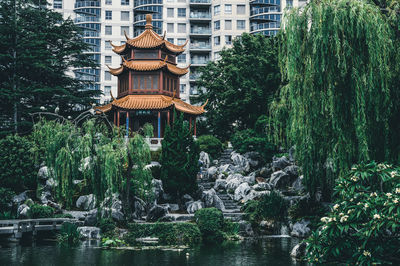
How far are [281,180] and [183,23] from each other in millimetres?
40141

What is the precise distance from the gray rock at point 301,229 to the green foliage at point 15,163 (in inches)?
545

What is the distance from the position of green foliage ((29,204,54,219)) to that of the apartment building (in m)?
39.4

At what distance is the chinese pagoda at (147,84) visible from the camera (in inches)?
1272

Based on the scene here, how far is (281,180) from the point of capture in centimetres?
2516

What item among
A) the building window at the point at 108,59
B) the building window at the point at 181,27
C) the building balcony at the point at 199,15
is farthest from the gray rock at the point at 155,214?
the building balcony at the point at 199,15

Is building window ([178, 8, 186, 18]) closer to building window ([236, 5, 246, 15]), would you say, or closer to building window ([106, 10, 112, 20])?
building window ([236, 5, 246, 15])

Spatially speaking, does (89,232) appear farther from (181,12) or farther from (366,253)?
(181,12)

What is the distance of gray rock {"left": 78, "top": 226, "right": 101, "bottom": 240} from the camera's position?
17953mm

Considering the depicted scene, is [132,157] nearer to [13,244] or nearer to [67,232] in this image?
[67,232]

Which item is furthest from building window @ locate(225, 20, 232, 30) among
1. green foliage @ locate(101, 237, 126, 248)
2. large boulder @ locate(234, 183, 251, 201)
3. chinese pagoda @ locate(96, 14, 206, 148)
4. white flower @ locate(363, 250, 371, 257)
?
white flower @ locate(363, 250, 371, 257)

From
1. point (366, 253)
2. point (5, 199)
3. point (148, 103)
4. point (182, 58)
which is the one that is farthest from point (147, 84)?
point (366, 253)

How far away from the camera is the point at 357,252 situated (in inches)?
383

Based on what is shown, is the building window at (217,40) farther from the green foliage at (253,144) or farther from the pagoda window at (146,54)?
the green foliage at (253,144)

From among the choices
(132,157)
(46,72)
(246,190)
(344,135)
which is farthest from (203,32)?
(344,135)
